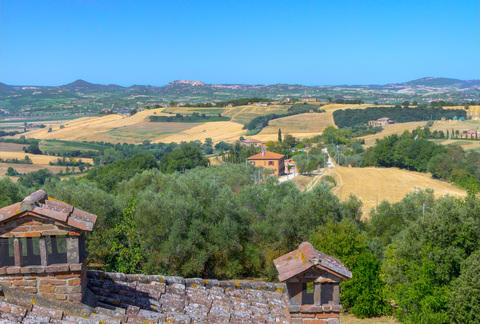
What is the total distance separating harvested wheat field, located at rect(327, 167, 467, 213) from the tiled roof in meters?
40.2

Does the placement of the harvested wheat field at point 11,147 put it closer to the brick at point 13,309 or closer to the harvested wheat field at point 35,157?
the harvested wheat field at point 35,157

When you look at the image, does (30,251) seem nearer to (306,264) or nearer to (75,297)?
(75,297)

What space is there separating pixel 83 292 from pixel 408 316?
12.3 m

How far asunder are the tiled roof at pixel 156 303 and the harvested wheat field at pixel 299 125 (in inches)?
3671

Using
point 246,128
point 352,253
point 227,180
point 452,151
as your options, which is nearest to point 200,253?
point 352,253

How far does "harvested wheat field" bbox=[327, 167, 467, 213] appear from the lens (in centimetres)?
5122

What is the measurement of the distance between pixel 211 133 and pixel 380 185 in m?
64.8

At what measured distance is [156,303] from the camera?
6531mm

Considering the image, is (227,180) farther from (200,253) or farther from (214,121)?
(214,121)

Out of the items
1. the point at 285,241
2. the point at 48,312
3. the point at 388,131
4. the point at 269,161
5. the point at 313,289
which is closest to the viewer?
the point at 48,312

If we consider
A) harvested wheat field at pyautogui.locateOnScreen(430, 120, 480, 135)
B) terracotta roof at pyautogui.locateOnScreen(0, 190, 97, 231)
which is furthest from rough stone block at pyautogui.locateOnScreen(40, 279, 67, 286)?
harvested wheat field at pyautogui.locateOnScreen(430, 120, 480, 135)

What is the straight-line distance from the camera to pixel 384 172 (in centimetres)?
6719

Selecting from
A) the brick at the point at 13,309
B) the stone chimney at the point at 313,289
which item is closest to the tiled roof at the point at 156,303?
the brick at the point at 13,309

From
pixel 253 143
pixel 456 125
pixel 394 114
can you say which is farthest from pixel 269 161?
pixel 394 114
